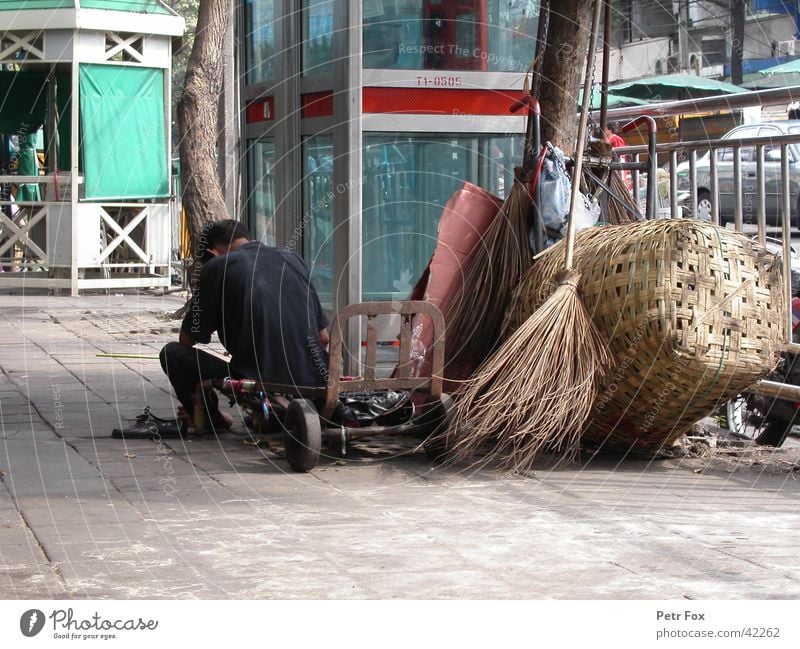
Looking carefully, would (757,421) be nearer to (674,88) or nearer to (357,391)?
(357,391)

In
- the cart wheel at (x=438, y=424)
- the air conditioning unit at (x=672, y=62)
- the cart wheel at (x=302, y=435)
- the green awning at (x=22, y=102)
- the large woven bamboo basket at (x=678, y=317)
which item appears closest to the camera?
the large woven bamboo basket at (x=678, y=317)

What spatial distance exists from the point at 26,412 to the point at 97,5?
27.2 feet

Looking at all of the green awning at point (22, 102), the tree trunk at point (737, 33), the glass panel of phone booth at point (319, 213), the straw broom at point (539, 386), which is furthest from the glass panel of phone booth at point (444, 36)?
the tree trunk at point (737, 33)

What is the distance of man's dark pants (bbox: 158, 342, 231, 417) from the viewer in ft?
19.5

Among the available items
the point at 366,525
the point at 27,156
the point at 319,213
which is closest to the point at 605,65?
the point at 319,213

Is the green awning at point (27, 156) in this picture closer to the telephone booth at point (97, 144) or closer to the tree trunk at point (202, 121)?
the telephone booth at point (97, 144)

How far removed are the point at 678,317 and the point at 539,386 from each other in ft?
2.09

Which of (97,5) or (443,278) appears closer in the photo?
(443,278)

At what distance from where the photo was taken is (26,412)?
670 centimetres

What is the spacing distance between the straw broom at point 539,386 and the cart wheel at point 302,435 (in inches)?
22.7

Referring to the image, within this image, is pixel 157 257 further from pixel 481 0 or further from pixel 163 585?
pixel 163 585

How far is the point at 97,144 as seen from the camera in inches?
554

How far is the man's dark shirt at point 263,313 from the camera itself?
18.5 ft
